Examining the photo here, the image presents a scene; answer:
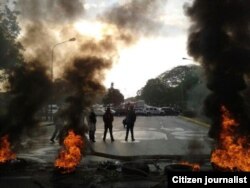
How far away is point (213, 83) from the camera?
44.7 ft

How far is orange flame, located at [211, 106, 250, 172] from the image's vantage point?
1201 cm

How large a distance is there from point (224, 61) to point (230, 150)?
272 centimetres

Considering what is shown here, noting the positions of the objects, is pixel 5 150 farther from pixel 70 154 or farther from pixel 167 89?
pixel 167 89

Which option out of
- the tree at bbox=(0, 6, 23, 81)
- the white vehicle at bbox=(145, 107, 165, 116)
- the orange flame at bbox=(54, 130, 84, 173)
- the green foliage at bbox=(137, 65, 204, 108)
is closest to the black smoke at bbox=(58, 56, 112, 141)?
the orange flame at bbox=(54, 130, 84, 173)

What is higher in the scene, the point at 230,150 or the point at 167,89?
the point at 167,89

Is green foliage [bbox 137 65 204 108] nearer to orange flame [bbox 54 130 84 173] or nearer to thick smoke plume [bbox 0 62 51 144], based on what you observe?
thick smoke plume [bbox 0 62 51 144]

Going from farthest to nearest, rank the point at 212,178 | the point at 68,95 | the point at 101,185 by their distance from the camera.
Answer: the point at 68,95 < the point at 101,185 < the point at 212,178

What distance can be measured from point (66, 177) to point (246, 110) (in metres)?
5.53

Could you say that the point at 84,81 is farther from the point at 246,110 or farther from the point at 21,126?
the point at 246,110

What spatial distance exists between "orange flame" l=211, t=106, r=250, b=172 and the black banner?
3422 mm

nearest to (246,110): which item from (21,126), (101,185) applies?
(101,185)

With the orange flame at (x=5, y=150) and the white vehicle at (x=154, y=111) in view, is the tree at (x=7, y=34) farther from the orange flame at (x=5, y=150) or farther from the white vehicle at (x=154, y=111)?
the white vehicle at (x=154, y=111)

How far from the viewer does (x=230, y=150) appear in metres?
12.4

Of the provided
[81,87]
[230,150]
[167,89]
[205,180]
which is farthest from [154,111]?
[205,180]
